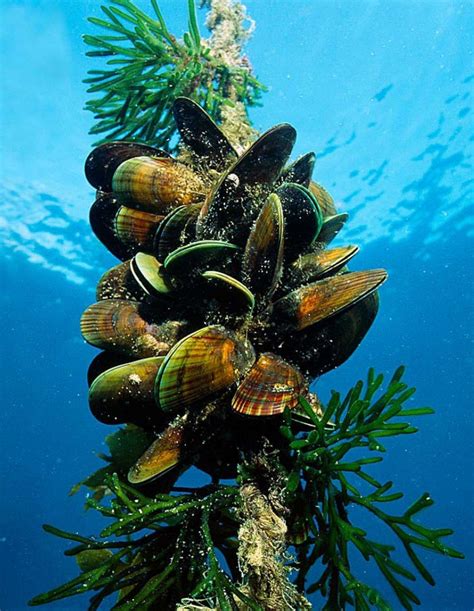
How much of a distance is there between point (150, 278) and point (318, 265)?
1070mm

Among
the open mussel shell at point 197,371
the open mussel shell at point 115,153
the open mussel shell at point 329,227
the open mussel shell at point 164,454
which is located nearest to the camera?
the open mussel shell at point 197,371

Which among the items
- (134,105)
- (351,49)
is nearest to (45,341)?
(351,49)

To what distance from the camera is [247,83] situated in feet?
16.2

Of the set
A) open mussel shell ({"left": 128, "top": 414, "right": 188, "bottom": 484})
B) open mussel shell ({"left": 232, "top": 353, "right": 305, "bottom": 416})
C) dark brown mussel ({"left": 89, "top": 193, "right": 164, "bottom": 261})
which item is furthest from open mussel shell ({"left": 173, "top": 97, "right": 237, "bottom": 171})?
open mussel shell ({"left": 128, "top": 414, "right": 188, "bottom": 484})

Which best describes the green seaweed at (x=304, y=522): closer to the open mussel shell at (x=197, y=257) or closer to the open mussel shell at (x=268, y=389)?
the open mussel shell at (x=268, y=389)

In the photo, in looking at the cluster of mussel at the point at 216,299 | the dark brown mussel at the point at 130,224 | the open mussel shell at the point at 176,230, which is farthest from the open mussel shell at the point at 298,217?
the dark brown mussel at the point at 130,224

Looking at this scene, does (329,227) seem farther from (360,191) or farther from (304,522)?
(360,191)

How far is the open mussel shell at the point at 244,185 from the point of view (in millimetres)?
2707

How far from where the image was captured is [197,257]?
2617 millimetres

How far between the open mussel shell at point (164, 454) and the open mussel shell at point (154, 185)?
141cm

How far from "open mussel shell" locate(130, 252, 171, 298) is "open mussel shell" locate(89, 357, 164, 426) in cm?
42

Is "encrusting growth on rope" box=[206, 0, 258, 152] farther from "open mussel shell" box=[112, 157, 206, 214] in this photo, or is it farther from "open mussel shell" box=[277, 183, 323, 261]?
"open mussel shell" box=[277, 183, 323, 261]

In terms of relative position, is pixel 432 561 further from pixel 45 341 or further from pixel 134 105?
pixel 134 105

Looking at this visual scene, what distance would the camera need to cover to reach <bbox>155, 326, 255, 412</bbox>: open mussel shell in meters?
2.39
